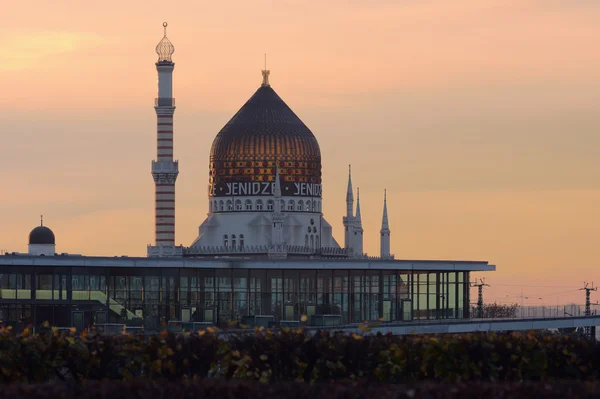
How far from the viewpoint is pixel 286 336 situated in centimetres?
5784

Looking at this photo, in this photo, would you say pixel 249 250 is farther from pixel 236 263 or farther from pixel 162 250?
pixel 236 263

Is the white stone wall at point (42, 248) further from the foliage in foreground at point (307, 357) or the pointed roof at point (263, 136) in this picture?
the foliage in foreground at point (307, 357)

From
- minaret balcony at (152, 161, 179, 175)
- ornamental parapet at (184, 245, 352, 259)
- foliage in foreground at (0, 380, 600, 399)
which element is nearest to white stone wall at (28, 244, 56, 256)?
minaret balcony at (152, 161, 179, 175)

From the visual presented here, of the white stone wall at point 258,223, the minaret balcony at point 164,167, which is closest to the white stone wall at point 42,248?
the minaret balcony at point 164,167

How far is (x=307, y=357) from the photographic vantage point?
57906 mm

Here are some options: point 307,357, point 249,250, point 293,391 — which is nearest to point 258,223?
point 249,250

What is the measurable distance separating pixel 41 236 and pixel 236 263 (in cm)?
5641

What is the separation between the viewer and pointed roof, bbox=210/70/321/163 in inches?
7761

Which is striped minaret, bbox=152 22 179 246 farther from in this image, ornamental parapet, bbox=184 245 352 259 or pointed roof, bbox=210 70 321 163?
pointed roof, bbox=210 70 321 163

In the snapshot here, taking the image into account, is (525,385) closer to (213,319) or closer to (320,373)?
(320,373)

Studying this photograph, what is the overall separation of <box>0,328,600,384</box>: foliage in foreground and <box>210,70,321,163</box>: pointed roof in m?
139

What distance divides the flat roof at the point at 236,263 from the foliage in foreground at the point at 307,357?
5458 cm

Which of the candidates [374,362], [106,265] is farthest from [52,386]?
[106,265]

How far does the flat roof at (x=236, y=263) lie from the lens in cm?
11238
